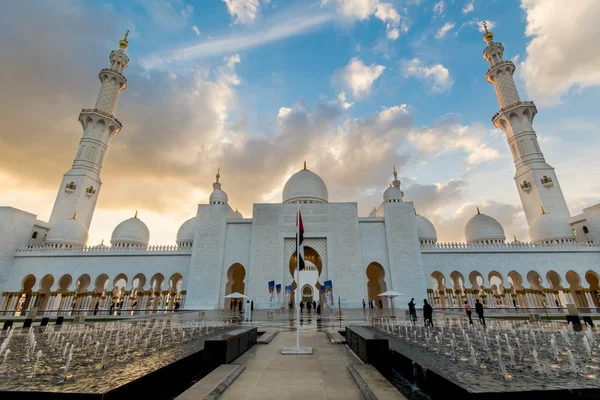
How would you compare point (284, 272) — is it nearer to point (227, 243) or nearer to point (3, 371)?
point (227, 243)

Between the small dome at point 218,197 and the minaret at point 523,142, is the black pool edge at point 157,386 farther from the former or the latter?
the minaret at point 523,142

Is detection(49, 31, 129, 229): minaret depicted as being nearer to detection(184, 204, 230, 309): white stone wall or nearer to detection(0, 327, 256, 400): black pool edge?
detection(184, 204, 230, 309): white stone wall

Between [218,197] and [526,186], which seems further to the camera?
[218,197]

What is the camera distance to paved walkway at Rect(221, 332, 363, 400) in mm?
3105

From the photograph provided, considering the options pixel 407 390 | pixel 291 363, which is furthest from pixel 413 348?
pixel 291 363

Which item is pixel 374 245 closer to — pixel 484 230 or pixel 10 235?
pixel 484 230

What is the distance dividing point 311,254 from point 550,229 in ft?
70.0

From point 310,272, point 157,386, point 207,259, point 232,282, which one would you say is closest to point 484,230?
point 310,272

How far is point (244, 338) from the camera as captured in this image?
214 inches

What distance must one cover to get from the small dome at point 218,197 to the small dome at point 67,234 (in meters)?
11.8

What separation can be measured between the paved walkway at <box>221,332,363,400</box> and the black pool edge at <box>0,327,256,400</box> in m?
0.65

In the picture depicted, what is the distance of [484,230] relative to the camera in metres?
26.8

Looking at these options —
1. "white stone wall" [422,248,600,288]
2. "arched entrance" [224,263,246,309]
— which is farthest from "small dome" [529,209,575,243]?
"arched entrance" [224,263,246,309]

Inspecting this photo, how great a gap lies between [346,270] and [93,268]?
2140 centimetres
